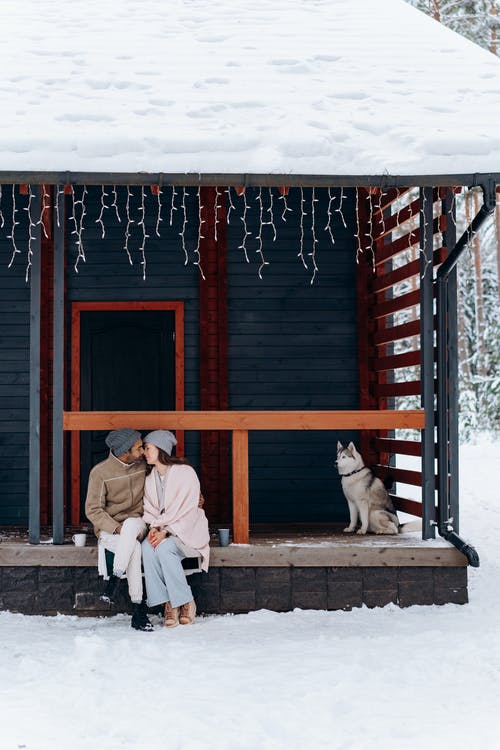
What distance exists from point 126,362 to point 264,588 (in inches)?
124

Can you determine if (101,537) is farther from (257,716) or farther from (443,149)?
(443,149)

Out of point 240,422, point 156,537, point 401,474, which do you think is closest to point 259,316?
point 401,474

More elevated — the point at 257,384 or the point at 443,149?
the point at 443,149

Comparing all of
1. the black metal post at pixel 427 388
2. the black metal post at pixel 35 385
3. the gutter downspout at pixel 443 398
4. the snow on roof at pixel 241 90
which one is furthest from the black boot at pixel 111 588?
the snow on roof at pixel 241 90

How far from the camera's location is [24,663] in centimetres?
507

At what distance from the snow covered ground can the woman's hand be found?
59cm

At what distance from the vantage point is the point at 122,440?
20.4 feet

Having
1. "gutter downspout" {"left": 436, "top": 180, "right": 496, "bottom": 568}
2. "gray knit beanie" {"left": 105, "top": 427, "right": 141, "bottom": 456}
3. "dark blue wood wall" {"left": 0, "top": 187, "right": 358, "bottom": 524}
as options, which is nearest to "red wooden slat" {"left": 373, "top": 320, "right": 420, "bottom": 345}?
"gutter downspout" {"left": 436, "top": 180, "right": 496, "bottom": 568}

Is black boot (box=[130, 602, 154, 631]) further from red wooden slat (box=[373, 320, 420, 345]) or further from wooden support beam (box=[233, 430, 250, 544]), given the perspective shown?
red wooden slat (box=[373, 320, 420, 345])

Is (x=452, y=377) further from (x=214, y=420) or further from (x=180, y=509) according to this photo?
(x=180, y=509)

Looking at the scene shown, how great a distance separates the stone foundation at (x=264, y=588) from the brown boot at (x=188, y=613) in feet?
0.76

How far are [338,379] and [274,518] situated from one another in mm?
1508

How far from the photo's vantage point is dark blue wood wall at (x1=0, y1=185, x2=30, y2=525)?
8.32 metres

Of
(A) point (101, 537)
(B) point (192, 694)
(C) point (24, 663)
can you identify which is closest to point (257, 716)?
(B) point (192, 694)
